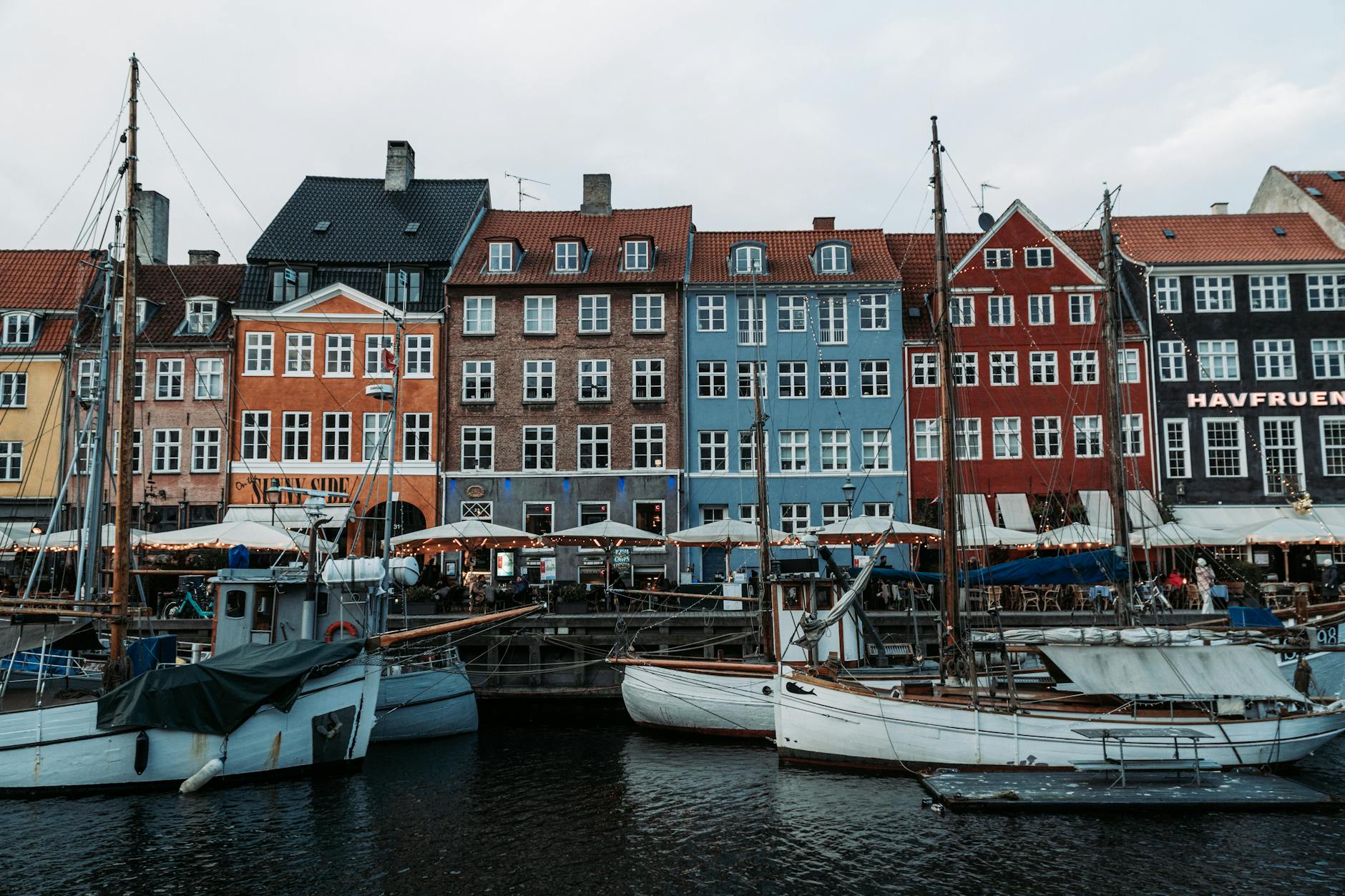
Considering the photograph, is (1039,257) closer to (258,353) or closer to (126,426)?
(258,353)

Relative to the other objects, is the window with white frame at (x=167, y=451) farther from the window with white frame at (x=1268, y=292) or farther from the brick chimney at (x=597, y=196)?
the window with white frame at (x=1268, y=292)

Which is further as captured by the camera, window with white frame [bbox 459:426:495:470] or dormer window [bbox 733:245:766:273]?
dormer window [bbox 733:245:766:273]

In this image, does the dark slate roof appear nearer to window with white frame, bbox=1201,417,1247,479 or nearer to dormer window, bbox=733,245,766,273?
dormer window, bbox=733,245,766,273

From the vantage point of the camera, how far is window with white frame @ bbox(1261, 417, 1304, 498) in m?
40.3

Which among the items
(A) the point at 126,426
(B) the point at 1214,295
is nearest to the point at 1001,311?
(B) the point at 1214,295

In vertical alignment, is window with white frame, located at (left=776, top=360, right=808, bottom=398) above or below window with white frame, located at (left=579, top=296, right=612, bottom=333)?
below

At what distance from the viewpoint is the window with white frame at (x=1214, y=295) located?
41.7 metres

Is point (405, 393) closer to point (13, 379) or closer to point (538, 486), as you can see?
point (538, 486)

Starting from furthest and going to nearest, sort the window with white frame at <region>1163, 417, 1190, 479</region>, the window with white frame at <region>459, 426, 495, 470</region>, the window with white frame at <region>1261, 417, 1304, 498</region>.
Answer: the window with white frame at <region>459, 426, 495, 470</region>, the window with white frame at <region>1163, 417, 1190, 479</region>, the window with white frame at <region>1261, 417, 1304, 498</region>

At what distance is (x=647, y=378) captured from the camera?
4194 cm

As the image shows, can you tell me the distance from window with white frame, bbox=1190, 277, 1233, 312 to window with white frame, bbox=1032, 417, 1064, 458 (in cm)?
712

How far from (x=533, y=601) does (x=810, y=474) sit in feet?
45.0

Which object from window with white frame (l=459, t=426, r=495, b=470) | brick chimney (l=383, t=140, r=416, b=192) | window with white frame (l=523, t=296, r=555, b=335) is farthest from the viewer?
brick chimney (l=383, t=140, r=416, b=192)

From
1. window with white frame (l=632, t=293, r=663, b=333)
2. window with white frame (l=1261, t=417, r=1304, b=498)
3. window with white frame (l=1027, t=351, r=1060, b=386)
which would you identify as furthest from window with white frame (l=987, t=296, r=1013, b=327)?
window with white frame (l=632, t=293, r=663, b=333)
